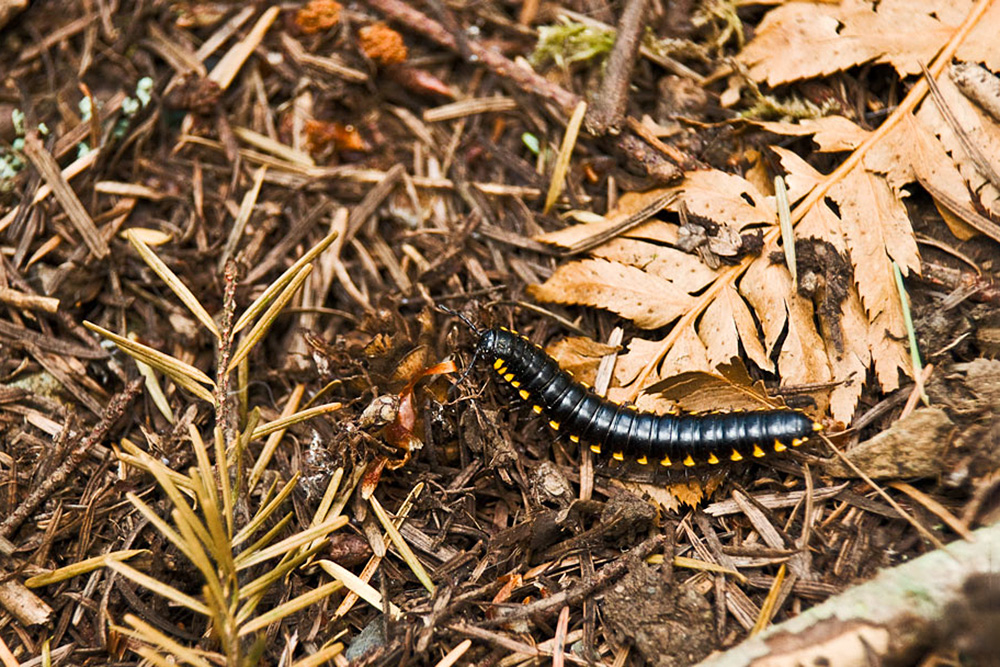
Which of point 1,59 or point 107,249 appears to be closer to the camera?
point 107,249

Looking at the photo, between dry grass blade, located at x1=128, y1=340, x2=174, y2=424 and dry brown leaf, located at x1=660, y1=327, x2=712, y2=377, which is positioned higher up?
dry brown leaf, located at x1=660, y1=327, x2=712, y2=377

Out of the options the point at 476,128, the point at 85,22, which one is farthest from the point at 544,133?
the point at 85,22

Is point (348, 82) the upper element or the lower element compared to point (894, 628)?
upper

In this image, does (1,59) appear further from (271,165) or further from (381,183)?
(381,183)

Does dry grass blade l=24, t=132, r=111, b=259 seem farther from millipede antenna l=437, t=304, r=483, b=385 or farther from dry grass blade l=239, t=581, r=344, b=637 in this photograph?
dry grass blade l=239, t=581, r=344, b=637

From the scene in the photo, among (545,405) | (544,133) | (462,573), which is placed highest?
(544,133)

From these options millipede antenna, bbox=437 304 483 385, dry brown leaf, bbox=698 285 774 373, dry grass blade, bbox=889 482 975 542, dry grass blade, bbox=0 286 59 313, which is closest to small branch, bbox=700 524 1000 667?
dry grass blade, bbox=889 482 975 542
